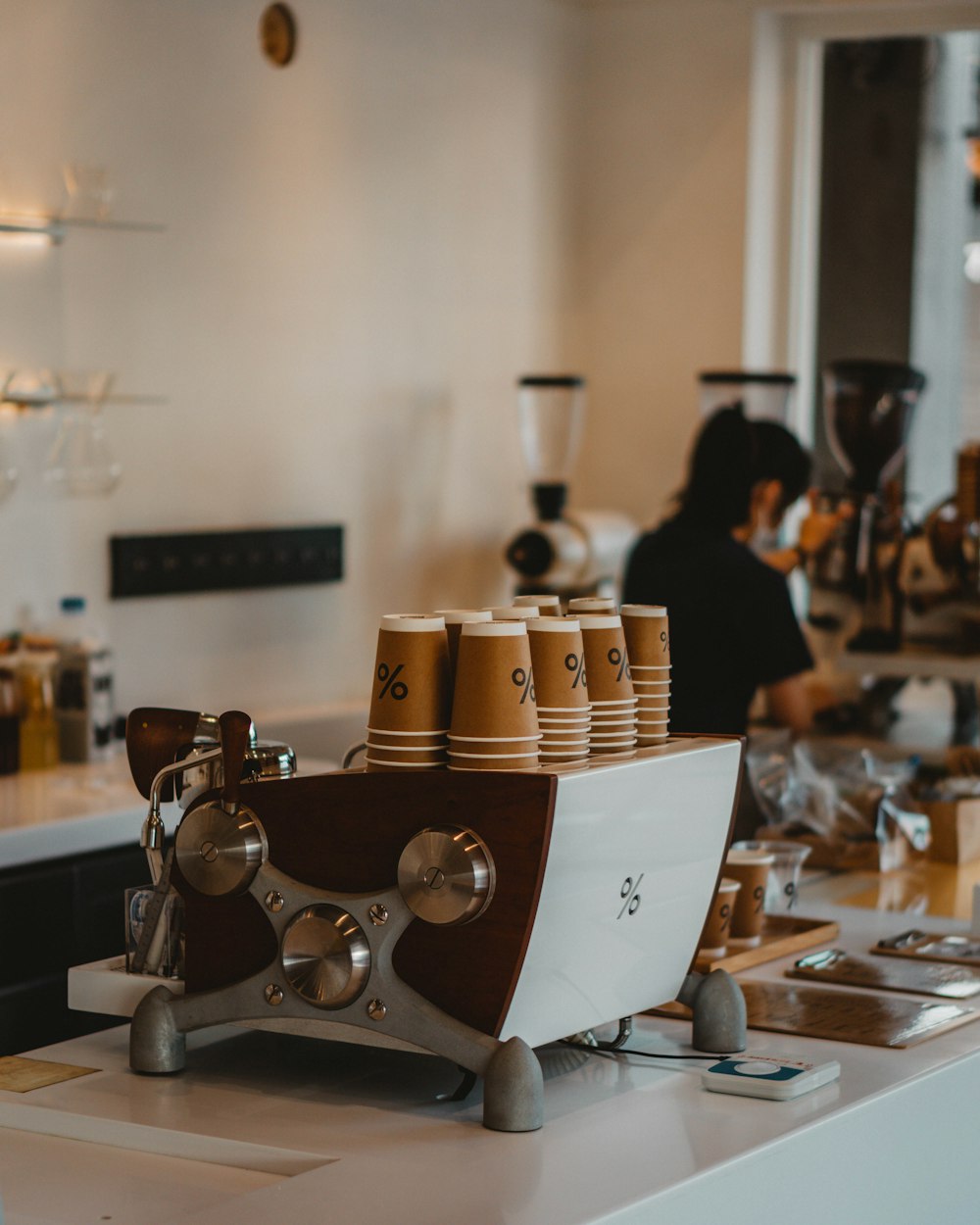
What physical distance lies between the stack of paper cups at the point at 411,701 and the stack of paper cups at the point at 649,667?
237 millimetres

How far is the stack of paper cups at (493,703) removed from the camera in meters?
1.43

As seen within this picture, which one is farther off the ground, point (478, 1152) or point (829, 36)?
point (829, 36)

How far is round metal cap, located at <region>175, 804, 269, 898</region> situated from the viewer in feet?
4.93

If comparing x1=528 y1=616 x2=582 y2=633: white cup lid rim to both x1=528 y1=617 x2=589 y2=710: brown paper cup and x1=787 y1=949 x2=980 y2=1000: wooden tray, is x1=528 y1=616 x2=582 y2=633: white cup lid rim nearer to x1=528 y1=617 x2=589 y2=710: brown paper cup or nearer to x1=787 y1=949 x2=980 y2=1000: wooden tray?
x1=528 y1=617 x2=589 y2=710: brown paper cup

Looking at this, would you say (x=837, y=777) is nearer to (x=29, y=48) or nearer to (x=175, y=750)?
(x=175, y=750)

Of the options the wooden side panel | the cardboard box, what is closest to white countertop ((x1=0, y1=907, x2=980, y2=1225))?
the wooden side panel

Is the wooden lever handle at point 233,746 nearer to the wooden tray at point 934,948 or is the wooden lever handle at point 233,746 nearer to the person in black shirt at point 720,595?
the wooden tray at point 934,948

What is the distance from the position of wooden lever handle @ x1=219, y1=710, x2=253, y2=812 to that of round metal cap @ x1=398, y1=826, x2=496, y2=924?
0.17 m

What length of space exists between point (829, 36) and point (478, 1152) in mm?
4183

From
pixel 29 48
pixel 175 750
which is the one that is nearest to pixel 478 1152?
pixel 175 750

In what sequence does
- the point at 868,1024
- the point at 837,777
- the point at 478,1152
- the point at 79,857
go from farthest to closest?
the point at 79,857 → the point at 837,777 → the point at 868,1024 → the point at 478,1152

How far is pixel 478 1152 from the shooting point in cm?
137

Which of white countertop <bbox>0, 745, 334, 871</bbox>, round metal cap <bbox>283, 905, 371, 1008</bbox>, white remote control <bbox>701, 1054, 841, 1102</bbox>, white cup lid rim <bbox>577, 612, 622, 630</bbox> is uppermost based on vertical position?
white cup lid rim <bbox>577, 612, 622, 630</bbox>

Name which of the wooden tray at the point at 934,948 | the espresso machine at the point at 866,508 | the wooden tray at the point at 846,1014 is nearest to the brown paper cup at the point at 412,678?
the wooden tray at the point at 846,1014
